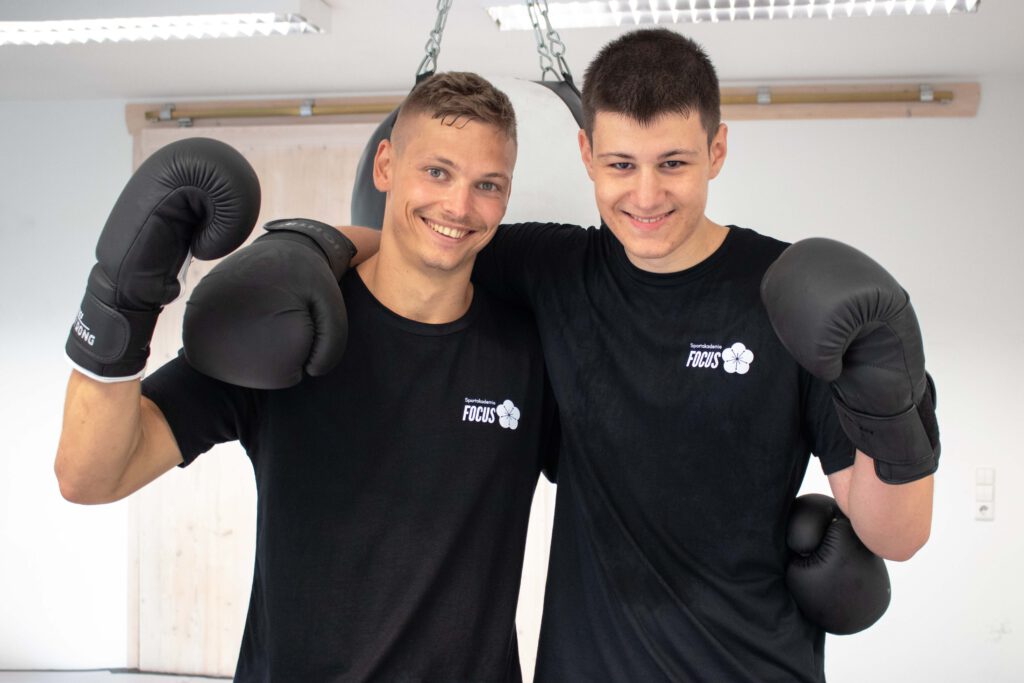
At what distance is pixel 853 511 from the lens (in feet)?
5.03

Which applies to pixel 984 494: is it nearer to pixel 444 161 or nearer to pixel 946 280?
pixel 946 280

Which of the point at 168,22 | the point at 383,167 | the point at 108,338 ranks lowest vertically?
the point at 108,338

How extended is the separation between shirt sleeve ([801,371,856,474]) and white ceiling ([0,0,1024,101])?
2.21 metres

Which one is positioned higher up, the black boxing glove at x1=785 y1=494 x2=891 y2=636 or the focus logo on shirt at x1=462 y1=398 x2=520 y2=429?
the focus logo on shirt at x1=462 y1=398 x2=520 y2=429

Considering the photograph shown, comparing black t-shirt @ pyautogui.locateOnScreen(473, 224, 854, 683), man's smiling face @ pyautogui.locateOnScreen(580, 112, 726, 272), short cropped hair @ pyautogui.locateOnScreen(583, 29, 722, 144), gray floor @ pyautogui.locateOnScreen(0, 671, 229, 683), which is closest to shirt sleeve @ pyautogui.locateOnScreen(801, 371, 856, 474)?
black t-shirt @ pyautogui.locateOnScreen(473, 224, 854, 683)

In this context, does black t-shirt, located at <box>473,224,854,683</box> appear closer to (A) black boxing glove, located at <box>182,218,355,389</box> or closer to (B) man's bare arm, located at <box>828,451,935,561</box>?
(B) man's bare arm, located at <box>828,451,935,561</box>

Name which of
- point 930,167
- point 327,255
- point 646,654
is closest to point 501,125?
point 327,255

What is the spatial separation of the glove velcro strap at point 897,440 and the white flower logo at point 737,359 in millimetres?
205

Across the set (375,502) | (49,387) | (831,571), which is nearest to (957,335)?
(831,571)

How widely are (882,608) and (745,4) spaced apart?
222 centimetres

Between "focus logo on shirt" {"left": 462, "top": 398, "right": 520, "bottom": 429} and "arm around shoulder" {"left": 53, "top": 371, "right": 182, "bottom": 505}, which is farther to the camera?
"focus logo on shirt" {"left": 462, "top": 398, "right": 520, "bottom": 429}

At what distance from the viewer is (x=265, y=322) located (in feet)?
4.37

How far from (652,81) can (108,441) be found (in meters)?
0.93

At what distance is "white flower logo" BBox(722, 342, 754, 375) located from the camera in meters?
1.55
